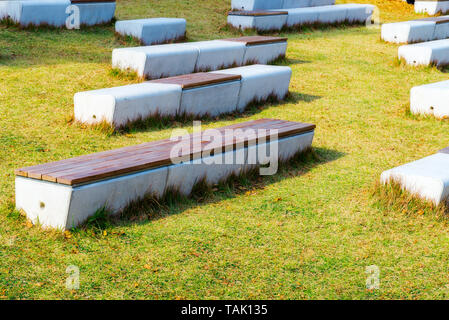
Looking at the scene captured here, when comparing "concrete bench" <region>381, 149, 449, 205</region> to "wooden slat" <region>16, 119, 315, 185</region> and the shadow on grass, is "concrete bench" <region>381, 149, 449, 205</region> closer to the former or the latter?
the shadow on grass

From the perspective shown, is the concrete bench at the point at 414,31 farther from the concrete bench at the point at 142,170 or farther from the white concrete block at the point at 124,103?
the concrete bench at the point at 142,170

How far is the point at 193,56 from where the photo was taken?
30.0ft

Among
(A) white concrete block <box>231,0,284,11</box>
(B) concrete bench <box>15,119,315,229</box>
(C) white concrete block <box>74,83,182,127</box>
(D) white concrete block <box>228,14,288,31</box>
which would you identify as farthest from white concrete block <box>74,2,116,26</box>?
(B) concrete bench <box>15,119,315,229</box>

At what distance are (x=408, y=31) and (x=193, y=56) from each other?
5.53 meters

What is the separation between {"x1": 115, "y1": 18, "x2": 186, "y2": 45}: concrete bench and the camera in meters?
10.6

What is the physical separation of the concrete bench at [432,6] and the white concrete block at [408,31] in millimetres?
4267

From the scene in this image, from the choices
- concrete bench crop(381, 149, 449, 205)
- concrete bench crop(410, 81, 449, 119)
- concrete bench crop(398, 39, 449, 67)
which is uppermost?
concrete bench crop(398, 39, 449, 67)

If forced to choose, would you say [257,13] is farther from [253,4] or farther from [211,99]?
[211,99]

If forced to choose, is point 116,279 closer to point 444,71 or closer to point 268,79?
point 268,79

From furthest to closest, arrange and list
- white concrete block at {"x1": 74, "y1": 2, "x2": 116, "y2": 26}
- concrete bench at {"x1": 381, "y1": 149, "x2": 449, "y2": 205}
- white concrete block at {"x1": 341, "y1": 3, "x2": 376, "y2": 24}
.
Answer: white concrete block at {"x1": 341, "y1": 3, "x2": 376, "y2": 24} → white concrete block at {"x1": 74, "y1": 2, "x2": 116, "y2": 26} → concrete bench at {"x1": 381, "y1": 149, "x2": 449, "y2": 205}

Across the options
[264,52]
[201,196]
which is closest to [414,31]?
[264,52]

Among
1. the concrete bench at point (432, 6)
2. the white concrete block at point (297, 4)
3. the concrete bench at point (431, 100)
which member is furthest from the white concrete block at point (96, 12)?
the concrete bench at point (432, 6)

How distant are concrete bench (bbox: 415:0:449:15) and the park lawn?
364 inches
